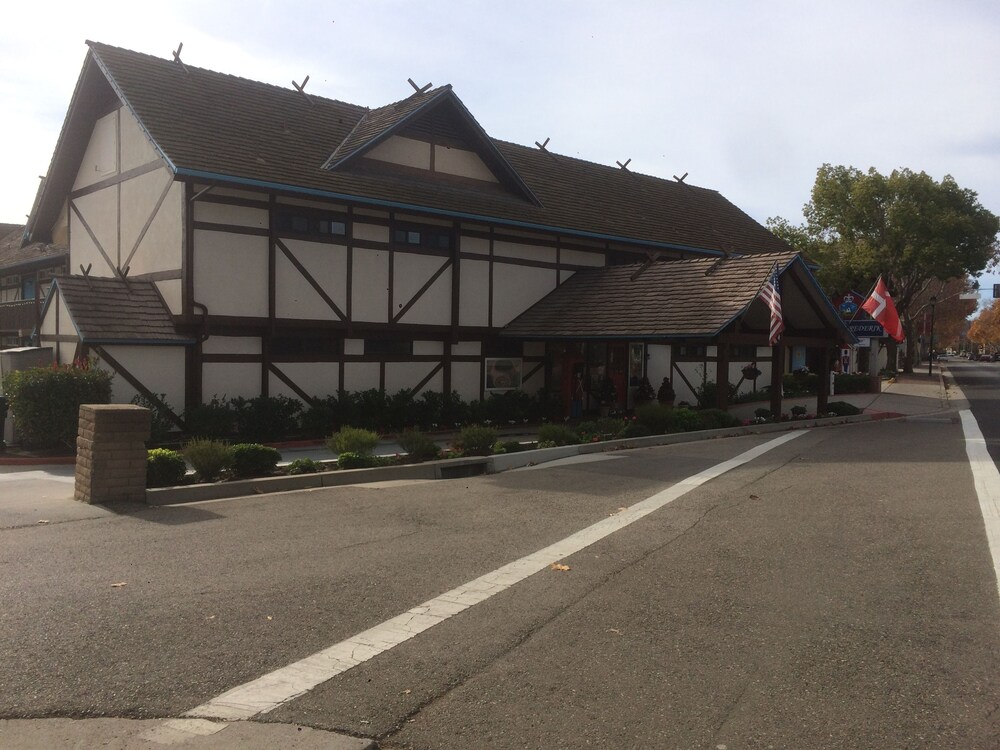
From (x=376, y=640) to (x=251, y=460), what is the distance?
23.2 feet

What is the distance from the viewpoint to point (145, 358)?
16094mm

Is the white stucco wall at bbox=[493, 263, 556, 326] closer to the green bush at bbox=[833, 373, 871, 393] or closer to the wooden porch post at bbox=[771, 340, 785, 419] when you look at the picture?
the wooden porch post at bbox=[771, 340, 785, 419]

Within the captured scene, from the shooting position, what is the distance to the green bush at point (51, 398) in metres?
14.3

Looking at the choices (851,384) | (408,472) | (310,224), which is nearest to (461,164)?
(310,224)

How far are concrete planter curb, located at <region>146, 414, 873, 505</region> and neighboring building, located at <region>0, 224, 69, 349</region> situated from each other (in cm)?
1235

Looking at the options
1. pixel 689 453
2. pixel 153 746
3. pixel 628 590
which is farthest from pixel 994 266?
pixel 153 746

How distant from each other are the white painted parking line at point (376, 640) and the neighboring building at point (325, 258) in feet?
34.6

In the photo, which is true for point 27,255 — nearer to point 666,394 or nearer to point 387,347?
point 387,347

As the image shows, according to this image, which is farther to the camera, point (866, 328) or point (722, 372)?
point (866, 328)

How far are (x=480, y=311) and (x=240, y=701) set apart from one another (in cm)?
1754

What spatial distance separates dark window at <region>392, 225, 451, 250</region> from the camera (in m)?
19.7

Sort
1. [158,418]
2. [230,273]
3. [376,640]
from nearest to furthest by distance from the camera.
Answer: [376,640] → [158,418] → [230,273]

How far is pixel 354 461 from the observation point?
13055 mm

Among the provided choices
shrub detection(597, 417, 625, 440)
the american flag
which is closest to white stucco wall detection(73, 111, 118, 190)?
shrub detection(597, 417, 625, 440)
